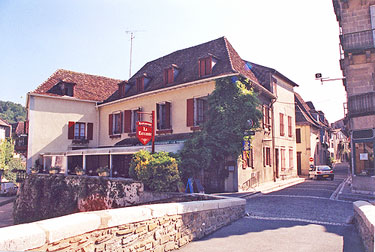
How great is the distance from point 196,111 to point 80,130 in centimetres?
1119

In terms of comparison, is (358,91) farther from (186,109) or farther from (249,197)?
(186,109)

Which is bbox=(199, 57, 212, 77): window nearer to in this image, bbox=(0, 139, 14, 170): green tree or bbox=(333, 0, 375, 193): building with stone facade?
bbox=(333, 0, 375, 193): building with stone facade

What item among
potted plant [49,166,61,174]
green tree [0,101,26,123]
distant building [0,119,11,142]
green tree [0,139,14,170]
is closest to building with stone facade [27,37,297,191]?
potted plant [49,166,61,174]

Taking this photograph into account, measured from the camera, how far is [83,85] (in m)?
24.9

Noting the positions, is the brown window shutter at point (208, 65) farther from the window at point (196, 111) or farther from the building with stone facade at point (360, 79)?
the building with stone facade at point (360, 79)

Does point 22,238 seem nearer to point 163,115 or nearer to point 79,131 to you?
point 163,115

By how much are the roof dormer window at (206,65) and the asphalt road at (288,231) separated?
323 inches

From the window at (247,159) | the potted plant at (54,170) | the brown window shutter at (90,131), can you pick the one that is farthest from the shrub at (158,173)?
the brown window shutter at (90,131)

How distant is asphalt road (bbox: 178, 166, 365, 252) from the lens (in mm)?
6016

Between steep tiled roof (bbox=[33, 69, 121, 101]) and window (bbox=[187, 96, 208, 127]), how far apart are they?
10.6 m

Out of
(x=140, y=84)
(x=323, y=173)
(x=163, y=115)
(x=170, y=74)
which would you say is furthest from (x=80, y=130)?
(x=323, y=173)

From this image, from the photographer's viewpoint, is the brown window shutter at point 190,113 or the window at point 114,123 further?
the window at point 114,123

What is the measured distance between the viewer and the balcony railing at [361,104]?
14.2 meters

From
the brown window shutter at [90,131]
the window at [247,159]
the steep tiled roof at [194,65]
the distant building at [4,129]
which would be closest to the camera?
the window at [247,159]
